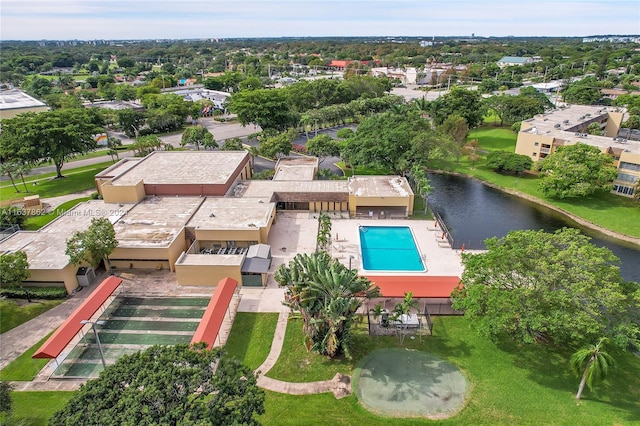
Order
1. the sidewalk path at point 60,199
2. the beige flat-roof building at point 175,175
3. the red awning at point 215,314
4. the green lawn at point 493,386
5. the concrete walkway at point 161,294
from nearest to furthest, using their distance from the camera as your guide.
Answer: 1. the green lawn at point 493,386
2. the concrete walkway at point 161,294
3. the red awning at point 215,314
4. the beige flat-roof building at point 175,175
5. the sidewalk path at point 60,199

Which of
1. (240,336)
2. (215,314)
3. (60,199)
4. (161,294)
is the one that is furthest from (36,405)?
(60,199)

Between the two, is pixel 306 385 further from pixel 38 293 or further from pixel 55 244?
pixel 55 244

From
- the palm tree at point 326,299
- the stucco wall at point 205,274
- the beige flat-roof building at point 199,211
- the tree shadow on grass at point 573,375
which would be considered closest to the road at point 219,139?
the beige flat-roof building at point 199,211

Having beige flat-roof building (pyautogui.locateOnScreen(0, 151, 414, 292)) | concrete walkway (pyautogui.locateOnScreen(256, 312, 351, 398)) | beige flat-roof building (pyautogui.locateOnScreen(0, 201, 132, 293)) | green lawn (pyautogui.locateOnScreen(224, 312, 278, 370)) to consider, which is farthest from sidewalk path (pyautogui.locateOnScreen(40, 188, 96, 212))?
concrete walkway (pyautogui.locateOnScreen(256, 312, 351, 398))

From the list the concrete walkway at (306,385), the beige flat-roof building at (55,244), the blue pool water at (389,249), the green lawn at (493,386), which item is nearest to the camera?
the green lawn at (493,386)

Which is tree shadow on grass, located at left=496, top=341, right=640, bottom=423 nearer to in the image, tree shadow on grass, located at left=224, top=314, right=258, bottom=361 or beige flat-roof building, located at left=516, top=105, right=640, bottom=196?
tree shadow on grass, located at left=224, top=314, right=258, bottom=361

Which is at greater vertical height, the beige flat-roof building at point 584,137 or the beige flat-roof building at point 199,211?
the beige flat-roof building at point 584,137

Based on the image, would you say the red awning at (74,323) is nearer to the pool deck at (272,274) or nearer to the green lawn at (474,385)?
the pool deck at (272,274)
